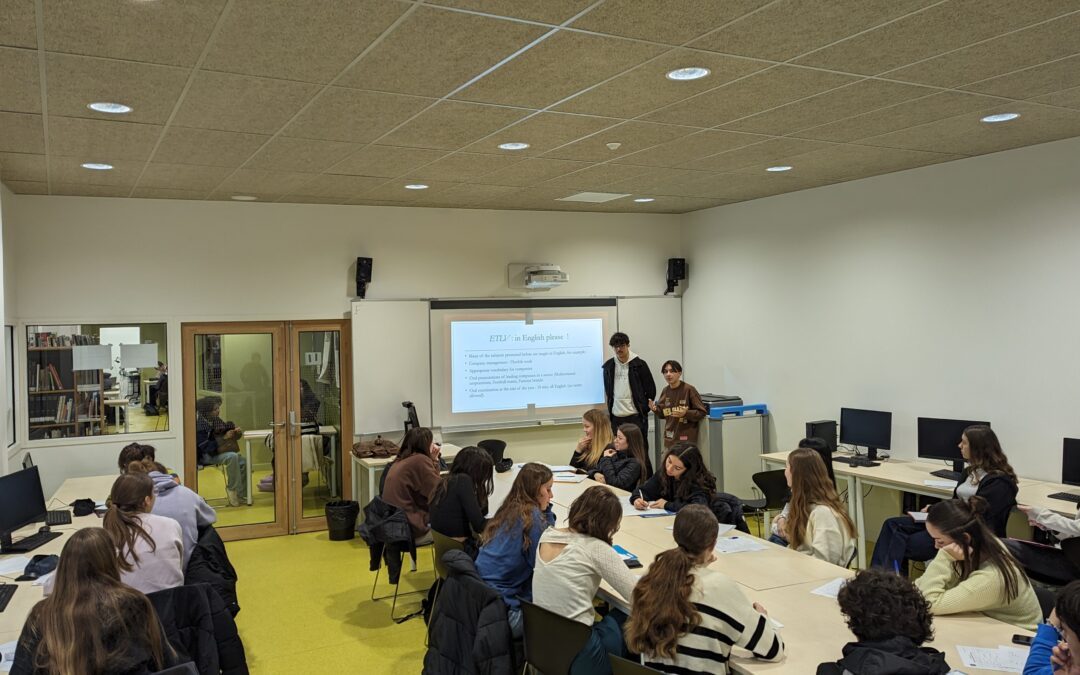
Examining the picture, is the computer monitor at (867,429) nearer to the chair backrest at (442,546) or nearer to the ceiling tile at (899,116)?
the ceiling tile at (899,116)

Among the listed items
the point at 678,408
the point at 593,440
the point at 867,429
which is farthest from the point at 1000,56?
the point at 678,408

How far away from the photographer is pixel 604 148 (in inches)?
216

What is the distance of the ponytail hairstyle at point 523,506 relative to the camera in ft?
13.2

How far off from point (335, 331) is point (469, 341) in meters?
1.35

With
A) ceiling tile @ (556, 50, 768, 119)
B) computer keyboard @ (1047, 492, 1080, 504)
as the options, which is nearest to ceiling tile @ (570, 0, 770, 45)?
ceiling tile @ (556, 50, 768, 119)

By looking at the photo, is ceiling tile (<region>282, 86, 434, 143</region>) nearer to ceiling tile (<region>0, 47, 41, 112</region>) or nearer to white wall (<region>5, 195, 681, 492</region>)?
ceiling tile (<region>0, 47, 41, 112</region>)

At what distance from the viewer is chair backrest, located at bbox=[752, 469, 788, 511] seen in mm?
5812

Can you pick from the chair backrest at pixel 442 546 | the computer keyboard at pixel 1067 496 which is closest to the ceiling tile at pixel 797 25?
the chair backrest at pixel 442 546

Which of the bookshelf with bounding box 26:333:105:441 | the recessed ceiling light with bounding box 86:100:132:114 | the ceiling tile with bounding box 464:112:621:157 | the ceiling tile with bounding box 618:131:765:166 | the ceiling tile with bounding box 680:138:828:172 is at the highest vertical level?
the ceiling tile with bounding box 680:138:828:172

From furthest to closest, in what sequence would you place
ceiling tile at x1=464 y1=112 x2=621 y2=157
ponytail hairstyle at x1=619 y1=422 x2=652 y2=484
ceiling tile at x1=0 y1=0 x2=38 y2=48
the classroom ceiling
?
ponytail hairstyle at x1=619 y1=422 x2=652 y2=484
ceiling tile at x1=464 y1=112 x2=621 y2=157
the classroom ceiling
ceiling tile at x1=0 y1=0 x2=38 y2=48

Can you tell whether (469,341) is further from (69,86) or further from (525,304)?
(69,86)

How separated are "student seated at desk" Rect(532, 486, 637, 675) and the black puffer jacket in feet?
0.71

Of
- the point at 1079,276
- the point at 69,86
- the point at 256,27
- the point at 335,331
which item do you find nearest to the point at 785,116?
the point at 1079,276

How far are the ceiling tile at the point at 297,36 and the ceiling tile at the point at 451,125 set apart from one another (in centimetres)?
84
